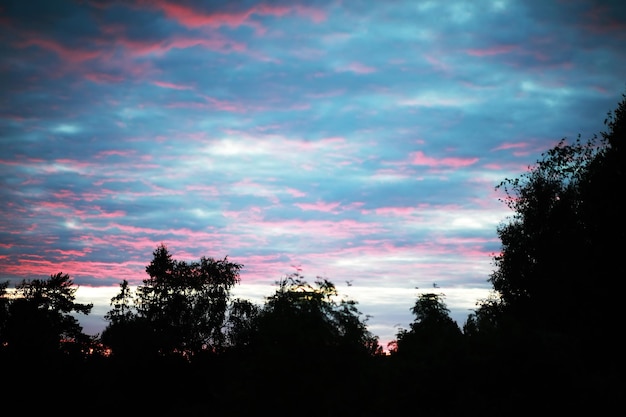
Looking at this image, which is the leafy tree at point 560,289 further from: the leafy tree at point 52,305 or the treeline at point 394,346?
the leafy tree at point 52,305

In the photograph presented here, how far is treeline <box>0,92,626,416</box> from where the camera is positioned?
706 inches

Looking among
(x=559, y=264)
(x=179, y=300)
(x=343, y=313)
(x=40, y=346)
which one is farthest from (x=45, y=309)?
(x=559, y=264)

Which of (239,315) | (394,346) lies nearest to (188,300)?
(239,315)

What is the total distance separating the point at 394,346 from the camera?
43.8 meters

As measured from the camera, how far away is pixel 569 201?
40094mm

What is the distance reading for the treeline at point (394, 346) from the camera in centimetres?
1794

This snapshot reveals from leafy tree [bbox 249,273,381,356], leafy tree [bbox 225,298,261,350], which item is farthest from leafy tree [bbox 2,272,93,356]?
leafy tree [bbox 249,273,381,356]

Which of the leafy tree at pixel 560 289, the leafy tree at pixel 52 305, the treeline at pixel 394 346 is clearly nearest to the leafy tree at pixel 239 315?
the treeline at pixel 394 346

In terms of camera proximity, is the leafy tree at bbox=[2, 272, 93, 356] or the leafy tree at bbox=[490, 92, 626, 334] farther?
the leafy tree at bbox=[2, 272, 93, 356]

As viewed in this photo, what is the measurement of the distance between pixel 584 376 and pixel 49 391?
3573 centimetres

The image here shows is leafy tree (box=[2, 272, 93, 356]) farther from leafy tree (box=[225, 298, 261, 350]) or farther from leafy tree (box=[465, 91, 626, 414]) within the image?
leafy tree (box=[465, 91, 626, 414])

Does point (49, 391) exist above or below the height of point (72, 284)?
below

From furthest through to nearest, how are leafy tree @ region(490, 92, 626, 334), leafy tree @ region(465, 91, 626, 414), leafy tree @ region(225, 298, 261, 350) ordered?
1. leafy tree @ region(225, 298, 261, 350)
2. leafy tree @ region(490, 92, 626, 334)
3. leafy tree @ region(465, 91, 626, 414)

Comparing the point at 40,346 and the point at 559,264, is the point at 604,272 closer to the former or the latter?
the point at 559,264
